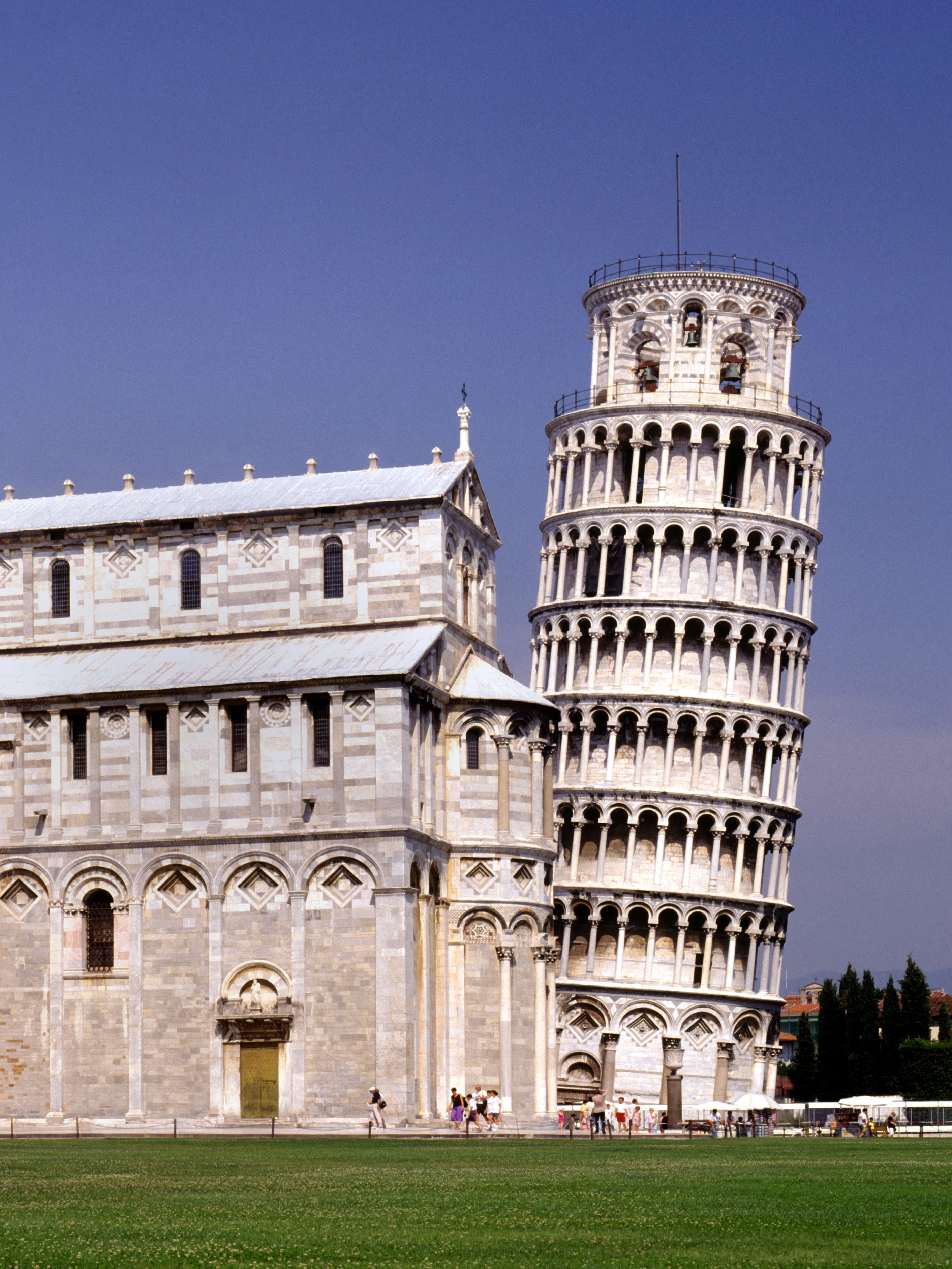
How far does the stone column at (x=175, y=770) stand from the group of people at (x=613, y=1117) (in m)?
15.3

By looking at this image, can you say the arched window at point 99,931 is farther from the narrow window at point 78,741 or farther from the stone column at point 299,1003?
the stone column at point 299,1003

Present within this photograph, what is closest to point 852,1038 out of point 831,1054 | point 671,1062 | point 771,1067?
point 831,1054

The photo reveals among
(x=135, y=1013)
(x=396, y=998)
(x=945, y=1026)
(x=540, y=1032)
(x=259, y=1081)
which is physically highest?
(x=396, y=998)

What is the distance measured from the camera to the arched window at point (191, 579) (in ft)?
234

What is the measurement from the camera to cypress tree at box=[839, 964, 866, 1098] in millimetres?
109938

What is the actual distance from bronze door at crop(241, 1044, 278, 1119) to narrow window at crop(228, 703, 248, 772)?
8.51 m

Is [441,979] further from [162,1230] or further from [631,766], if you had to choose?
[162,1230]

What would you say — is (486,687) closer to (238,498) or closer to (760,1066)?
(238,498)

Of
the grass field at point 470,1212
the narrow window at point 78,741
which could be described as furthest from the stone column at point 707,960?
the grass field at point 470,1212

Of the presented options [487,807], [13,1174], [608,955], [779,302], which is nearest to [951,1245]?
[13,1174]

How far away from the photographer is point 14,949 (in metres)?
67.2

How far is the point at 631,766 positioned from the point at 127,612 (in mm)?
36737

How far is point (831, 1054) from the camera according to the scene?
11150cm

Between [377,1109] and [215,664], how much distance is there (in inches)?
613
